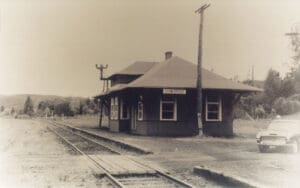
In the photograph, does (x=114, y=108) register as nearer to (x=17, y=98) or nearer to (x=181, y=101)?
(x=181, y=101)

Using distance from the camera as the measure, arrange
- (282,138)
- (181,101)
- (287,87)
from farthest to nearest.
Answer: (181,101)
(287,87)
(282,138)

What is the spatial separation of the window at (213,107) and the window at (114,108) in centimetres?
605

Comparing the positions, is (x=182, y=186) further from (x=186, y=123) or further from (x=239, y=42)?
(x=186, y=123)

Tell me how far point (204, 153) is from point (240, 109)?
21199 mm

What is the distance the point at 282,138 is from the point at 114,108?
14.7 meters

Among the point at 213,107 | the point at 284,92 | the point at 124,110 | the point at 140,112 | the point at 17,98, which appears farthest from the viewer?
the point at 124,110

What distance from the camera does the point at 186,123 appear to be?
22.5 meters

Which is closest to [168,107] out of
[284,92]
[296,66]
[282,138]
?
[284,92]

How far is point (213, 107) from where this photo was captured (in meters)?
23.1

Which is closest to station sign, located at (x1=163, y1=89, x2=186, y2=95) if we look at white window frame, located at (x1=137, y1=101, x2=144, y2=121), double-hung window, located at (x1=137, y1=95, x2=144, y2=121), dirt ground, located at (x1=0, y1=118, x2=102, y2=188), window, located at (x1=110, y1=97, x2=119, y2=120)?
double-hung window, located at (x1=137, y1=95, x2=144, y2=121)

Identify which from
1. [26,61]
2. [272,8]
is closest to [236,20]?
[272,8]

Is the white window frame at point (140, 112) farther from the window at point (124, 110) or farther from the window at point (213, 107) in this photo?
the window at point (213, 107)

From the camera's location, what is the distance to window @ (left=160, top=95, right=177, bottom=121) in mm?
22531

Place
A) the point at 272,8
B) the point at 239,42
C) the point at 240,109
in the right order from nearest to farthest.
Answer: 1. the point at 272,8
2. the point at 239,42
3. the point at 240,109
